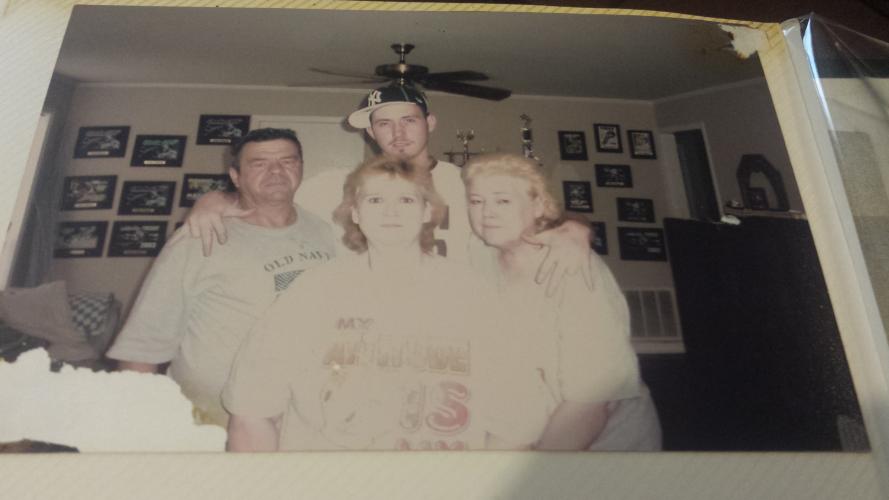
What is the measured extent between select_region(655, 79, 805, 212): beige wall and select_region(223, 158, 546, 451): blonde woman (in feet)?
1.30

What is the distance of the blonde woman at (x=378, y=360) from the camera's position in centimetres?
61

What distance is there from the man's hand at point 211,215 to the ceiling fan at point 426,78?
0.82ft

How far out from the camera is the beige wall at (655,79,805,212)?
2.51 ft

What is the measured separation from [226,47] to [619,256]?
2.18 ft

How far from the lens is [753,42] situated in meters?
0.82

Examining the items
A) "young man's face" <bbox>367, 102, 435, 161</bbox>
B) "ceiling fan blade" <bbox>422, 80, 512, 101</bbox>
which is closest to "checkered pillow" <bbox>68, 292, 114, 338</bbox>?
"young man's face" <bbox>367, 102, 435, 161</bbox>

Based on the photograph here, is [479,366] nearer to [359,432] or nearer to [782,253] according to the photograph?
[359,432]

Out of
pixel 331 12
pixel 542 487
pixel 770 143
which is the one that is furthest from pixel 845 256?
pixel 331 12

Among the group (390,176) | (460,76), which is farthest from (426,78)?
(390,176)

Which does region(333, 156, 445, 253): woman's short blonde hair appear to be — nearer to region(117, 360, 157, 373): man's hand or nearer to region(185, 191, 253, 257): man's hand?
region(185, 191, 253, 257): man's hand

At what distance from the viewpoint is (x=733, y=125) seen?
0.80 metres

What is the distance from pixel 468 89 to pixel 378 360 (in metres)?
0.43

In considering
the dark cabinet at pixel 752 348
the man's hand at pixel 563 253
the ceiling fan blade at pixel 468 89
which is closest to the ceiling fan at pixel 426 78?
the ceiling fan blade at pixel 468 89

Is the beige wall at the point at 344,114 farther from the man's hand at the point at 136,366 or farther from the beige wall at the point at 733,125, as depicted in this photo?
the man's hand at the point at 136,366
